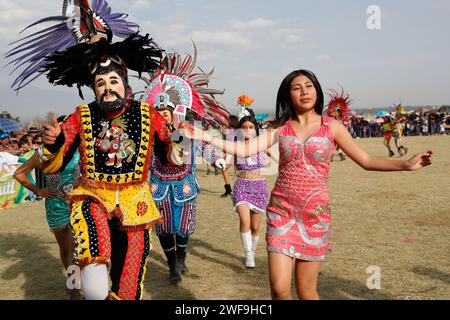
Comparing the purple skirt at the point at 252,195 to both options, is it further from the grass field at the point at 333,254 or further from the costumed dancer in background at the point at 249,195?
the grass field at the point at 333,254

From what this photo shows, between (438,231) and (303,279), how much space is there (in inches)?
189

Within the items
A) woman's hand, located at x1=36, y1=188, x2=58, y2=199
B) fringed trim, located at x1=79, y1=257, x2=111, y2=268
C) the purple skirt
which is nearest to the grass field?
the purple skirt

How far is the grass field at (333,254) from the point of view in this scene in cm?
526

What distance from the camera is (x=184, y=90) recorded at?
593 cm

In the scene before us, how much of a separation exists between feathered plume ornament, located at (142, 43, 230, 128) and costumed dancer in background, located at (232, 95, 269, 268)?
610 mm

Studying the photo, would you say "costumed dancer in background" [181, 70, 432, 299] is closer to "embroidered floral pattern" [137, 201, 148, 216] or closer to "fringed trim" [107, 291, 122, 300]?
"embroidered floral pattern" [137, 201, 148, 216]

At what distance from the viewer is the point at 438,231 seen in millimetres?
7379

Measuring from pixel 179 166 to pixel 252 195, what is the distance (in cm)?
115

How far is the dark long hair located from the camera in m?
3.79

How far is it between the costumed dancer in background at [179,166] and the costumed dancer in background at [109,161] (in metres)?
1.68

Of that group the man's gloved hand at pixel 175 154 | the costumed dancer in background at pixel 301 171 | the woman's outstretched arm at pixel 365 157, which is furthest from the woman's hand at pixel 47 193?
the woman's outstretched arm at pixel 365 157

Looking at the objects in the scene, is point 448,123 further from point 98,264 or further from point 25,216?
point 98,264

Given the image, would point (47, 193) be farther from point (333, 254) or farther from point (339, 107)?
point (339, 107)
